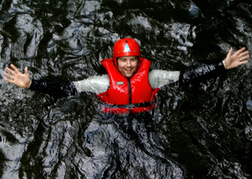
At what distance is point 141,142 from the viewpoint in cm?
481

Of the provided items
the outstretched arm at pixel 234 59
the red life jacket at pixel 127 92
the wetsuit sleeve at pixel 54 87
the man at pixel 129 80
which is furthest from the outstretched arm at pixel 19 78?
the outstretched arm at pixel 234 59

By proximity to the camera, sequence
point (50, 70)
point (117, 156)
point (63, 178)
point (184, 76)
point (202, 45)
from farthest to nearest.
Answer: point (202, 45)
point (50, 70)
point (184, 76)
point (117, 156)
point (63, 178)

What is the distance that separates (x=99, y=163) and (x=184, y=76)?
2.49 metres

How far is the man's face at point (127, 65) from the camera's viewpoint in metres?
4.93

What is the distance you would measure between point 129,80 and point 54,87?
1509 mm

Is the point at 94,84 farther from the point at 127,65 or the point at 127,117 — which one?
the point at 127,117

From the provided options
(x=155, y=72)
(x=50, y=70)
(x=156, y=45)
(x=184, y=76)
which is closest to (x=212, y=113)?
(x=184, y=76)

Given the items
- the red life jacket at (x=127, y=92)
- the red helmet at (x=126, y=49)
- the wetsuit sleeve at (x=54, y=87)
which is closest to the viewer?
the wetsuit sleeve at (x=54, y=87)

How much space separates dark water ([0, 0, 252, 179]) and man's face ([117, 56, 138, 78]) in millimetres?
934

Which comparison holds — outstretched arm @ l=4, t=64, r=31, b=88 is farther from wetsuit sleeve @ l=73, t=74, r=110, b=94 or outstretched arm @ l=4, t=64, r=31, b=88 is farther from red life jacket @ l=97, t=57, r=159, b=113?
red life jacket @ l=97, t=57, r=159, b=113

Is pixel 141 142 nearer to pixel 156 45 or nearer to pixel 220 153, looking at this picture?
pixel 220 153

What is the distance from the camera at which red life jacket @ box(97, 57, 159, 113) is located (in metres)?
5.04

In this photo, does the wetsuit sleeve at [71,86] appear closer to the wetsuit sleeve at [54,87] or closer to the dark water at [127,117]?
the wetsuit sleeve at [54,87]

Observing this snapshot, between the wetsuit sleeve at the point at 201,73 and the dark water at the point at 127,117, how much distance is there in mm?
517
